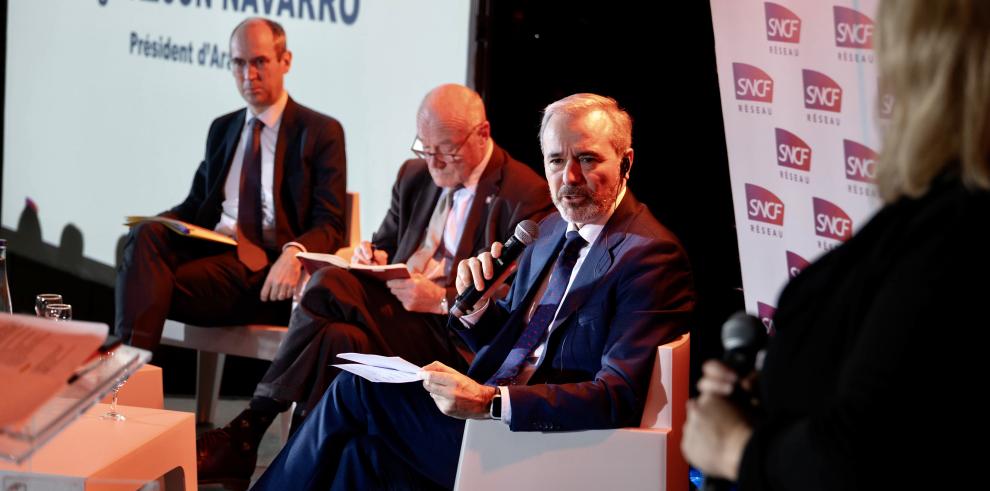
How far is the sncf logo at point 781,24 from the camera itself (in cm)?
329

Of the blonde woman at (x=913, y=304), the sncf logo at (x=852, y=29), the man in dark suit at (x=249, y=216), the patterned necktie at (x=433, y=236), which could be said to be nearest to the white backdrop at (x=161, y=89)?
the man in dark suit at (x=249, y=216)

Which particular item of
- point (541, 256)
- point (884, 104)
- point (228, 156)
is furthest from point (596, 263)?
point (228, 156)

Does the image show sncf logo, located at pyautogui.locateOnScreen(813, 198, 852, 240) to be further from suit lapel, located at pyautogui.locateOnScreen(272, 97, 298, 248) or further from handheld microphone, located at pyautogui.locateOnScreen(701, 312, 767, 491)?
suit lapel, located at pyautogui.locateOnScreen(272, 97, 298, 248)

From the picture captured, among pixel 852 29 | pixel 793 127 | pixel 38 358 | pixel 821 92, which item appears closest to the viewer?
pixel 38 358

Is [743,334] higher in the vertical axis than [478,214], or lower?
higher

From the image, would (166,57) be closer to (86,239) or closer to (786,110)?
(86,239)

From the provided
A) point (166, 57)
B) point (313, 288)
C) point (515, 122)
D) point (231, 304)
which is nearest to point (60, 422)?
point (313, 288)

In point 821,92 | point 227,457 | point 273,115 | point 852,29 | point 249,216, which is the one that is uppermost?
point 852,29

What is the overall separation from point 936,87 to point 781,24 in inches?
83.1

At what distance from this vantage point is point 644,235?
9.21 feet

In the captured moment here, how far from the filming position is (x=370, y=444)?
Answer: 3.01 meters

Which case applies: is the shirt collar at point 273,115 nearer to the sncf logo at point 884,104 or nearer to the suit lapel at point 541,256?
the suit lapel at point 541,256

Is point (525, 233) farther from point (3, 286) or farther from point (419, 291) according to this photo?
point (3, 286)

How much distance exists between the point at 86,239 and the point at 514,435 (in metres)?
4.33
